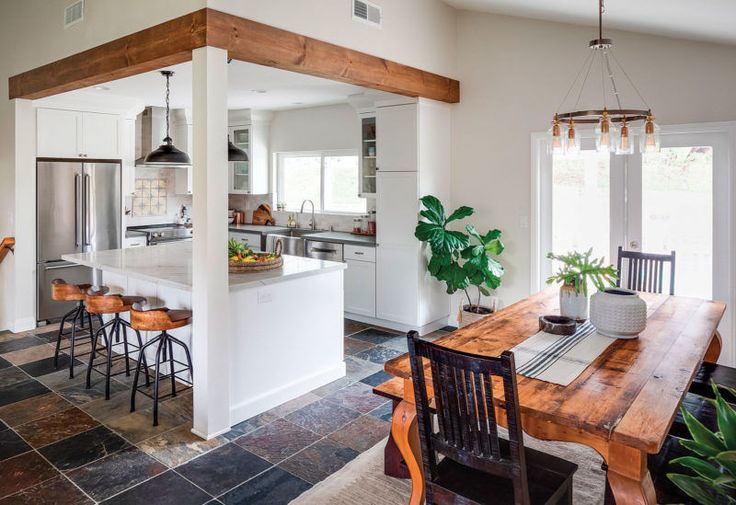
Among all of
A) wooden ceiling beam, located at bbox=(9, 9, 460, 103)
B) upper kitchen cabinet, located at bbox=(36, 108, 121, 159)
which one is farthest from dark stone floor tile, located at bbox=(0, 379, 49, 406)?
upper kitchen cabinet, located at bbox=(36, 108, 121, 159)

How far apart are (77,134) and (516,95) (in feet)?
15.2

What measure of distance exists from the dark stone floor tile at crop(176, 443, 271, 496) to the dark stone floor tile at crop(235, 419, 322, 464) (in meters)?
0.06

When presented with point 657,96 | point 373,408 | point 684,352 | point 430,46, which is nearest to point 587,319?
point 684,352

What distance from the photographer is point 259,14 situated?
3.42 meters

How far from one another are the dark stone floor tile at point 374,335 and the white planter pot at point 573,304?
8.18ft

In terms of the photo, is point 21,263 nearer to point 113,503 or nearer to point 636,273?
point 113,503

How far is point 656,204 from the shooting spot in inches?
175

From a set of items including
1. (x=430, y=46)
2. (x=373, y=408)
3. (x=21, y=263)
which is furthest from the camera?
(x=21, y=263)

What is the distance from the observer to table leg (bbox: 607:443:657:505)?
175cm

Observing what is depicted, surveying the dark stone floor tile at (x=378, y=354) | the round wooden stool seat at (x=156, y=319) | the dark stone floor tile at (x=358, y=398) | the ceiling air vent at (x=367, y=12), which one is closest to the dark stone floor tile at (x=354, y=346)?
the dark stone floor tile at (x=378, y=354)

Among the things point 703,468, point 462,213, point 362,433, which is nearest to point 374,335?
point 462,213

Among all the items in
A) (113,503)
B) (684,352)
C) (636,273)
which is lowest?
(113,503)

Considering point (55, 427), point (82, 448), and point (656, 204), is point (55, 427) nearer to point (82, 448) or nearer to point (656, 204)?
point (82, 448)

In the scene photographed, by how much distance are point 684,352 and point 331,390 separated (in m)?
2.41
